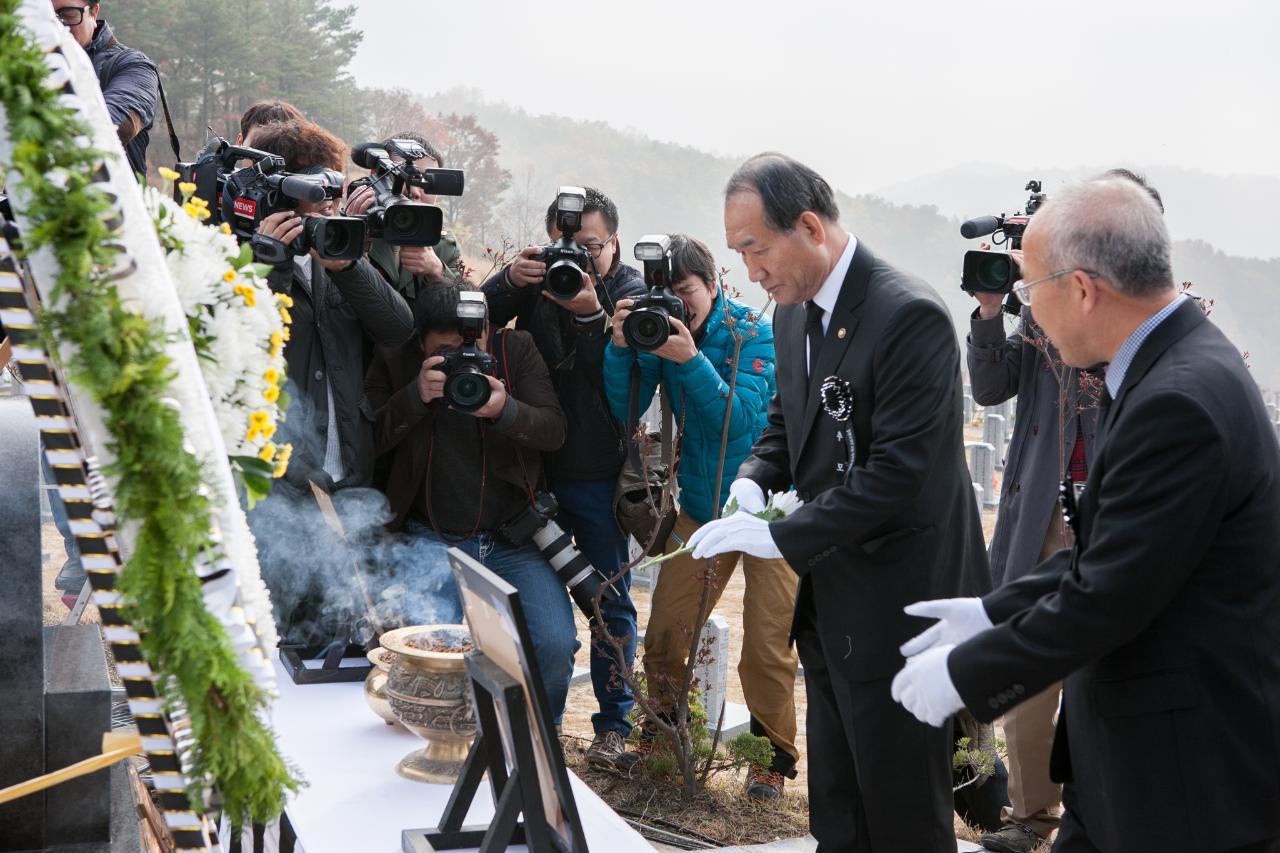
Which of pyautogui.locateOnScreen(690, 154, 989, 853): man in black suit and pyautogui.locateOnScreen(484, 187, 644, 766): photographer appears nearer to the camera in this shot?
pyautogui.locateOnScreen(690, 154, 989, 853): man in black suit

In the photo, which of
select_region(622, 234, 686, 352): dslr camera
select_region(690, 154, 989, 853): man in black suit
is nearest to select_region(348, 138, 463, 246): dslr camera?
select_region(622, 234, 686, 352): dslr camera

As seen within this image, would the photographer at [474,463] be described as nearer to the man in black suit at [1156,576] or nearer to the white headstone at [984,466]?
the man in black suit at [1156,576]

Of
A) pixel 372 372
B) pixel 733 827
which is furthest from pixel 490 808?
pixel 372 372

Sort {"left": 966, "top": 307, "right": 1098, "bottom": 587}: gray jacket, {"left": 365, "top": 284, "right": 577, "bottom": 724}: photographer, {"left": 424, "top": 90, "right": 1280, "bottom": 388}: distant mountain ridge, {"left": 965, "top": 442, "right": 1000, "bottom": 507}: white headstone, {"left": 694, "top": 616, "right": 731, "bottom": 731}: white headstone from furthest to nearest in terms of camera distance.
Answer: {"left": 424, "top": 90, "right": 1280, "bottom": 388}: distant mountain ridge, {"left": 965, "top": 442, "right": 1000, "bottom": 507}: white headstone, {"left": 694, "top": 616, "right": 731, "bottom": 731}: white headstone, {"left": 365, "top": 284, "right": 577, "bottom": 724}: photographer, {"left": 966, "top": 307, "right": 1098, "bottom": 587}: gray jacket

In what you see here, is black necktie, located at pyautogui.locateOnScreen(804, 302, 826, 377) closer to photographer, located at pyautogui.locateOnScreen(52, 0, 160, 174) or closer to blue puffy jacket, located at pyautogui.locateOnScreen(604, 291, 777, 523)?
blue puffy jacket, located at pyautogui.locateOnScreen(604, 291, 777, 523)

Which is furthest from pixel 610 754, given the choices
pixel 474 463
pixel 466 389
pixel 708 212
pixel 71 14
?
pixel 708 212

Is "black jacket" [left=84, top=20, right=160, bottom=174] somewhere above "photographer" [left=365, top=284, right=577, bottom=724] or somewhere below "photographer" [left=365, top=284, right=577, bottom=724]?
above

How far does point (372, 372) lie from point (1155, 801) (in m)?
3.02

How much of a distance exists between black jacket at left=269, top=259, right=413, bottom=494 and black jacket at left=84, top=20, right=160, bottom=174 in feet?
2.58

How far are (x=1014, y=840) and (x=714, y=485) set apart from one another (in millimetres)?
1508

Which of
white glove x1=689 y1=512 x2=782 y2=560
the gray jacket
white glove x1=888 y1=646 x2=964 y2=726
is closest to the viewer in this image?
white glove x1=888 y1=646 x2=964 y2=726

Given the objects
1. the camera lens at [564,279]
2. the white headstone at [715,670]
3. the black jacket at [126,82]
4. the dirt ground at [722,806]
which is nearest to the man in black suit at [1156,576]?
the dirt ground at [722,806]

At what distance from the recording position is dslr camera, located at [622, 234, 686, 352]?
3.99m

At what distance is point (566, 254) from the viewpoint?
4254 mm
